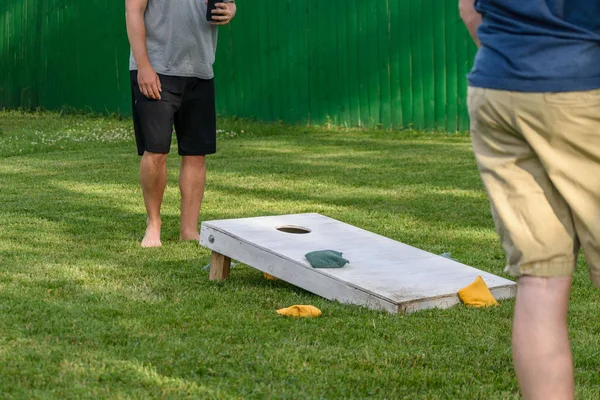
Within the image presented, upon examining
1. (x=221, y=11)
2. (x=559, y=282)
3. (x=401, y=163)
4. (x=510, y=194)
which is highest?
(x=221, y=11)

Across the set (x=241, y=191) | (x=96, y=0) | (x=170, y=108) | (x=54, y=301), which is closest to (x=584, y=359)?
(x=54, y=301)

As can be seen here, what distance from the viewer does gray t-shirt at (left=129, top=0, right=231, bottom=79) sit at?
234 inches

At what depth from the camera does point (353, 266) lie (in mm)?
4562

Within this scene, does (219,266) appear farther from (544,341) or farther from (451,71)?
(451,71)

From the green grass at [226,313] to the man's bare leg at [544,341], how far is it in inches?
29.3

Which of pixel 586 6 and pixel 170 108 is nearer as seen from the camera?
pixel 586 6

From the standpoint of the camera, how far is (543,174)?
2.41 m

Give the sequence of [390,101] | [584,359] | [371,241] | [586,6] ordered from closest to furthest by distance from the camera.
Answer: [586,6], [584,359], [371,241], [390,101]

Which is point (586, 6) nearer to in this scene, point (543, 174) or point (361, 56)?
point (543, 174)

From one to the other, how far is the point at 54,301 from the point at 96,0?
11.6 m

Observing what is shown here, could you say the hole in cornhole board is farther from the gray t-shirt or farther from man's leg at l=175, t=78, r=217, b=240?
the gray t-shirt

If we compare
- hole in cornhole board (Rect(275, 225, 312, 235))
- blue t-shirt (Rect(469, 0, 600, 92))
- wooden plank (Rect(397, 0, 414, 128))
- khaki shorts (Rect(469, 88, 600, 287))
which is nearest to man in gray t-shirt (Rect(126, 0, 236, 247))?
hole in cornhole board (Rect(275, 225, 312, 235))

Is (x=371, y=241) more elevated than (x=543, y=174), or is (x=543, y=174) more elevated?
(x=543, y=174)

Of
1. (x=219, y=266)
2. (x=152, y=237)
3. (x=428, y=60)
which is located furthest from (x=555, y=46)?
(x=428, y=60)
